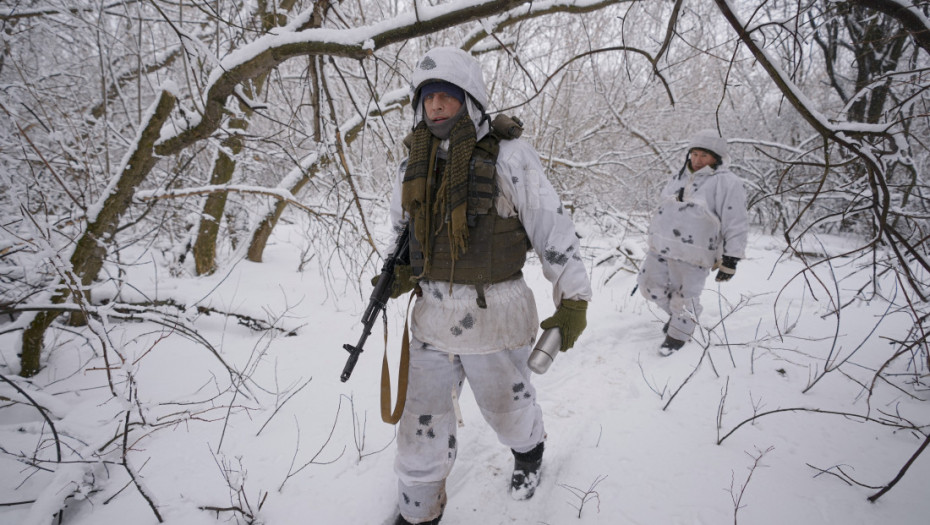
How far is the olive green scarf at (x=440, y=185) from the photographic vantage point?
1501 mm

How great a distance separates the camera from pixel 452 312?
162 cm

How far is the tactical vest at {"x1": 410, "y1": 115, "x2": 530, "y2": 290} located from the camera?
1521 mm

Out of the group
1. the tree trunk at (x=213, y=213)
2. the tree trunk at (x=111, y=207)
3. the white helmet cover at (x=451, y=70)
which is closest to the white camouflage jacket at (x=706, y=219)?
the white helmet cover at (x=451, y=70)

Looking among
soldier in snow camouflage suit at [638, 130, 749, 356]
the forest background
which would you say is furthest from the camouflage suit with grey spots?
the forest background

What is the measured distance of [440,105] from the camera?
163 centimetres

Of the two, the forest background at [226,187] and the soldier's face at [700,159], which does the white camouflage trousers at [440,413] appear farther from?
the soldier's face at [700,159]

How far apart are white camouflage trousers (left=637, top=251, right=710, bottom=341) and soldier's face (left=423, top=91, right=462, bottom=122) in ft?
8.47

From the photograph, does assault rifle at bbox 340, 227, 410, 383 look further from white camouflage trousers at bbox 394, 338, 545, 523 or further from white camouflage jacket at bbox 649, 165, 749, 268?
white camouflage jacket at bbox 649, 165, 749, 268

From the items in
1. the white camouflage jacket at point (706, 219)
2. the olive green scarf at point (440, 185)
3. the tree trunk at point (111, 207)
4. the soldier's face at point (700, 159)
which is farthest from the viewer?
the soldier's face at point (700, 159)

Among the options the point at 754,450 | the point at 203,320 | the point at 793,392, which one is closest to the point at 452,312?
the point at 754,450

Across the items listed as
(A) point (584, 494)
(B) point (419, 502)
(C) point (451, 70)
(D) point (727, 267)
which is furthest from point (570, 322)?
(D) point (727, 267)

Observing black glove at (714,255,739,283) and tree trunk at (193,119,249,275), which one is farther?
tree trunk at (193,119,249,275)

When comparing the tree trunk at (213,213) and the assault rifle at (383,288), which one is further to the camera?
the tree trunk at (213,213)

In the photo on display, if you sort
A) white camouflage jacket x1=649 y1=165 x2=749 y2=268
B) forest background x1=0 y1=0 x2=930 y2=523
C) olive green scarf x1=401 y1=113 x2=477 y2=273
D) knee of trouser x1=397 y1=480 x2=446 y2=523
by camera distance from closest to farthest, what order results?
forest background x1=0 y1=0 x2=930 y2=523
olive green scarf x1=401 y1=113 x2=477 y2=273
knee of trouser x1=397 y1=480 x2=446 y2=523
white camouflage jacket x1=649 y1=165 x2=749 y2=268
